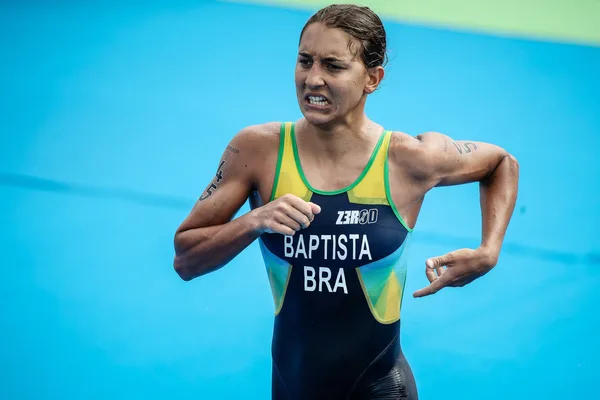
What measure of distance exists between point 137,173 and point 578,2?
5.80m

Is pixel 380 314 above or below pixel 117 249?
Answer: below

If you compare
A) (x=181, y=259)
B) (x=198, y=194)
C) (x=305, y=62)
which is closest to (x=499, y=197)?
(x=305, y=62)

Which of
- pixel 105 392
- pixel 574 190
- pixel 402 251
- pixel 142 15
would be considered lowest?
pixel 105 392

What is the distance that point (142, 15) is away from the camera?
9.17 metres

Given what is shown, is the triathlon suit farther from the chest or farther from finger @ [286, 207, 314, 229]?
finger @ [286, 207, 314, 229]

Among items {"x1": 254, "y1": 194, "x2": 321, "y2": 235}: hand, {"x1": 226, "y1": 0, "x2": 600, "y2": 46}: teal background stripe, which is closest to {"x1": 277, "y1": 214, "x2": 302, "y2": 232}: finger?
{"x1": 254, "y1": 194, "x2": 321, "y2": 235}: hand

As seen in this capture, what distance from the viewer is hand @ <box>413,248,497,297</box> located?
3.13m

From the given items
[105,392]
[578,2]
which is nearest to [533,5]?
[578,2]

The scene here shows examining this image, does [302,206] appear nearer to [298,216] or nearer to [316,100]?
[298,216]

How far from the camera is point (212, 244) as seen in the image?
3.13 meters

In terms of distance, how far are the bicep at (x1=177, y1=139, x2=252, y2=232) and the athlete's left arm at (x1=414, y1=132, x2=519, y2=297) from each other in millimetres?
655

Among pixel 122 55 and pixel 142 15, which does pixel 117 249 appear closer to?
pixel 122 55

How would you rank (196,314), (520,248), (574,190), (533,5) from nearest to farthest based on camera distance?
(196,314) → (520,248) → (574,190) → (533,5)

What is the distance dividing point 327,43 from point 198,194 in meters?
4.05
